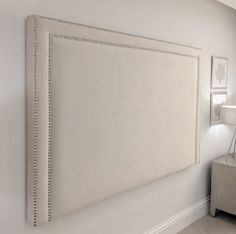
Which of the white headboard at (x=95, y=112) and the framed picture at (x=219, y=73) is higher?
the framed picture at (x=219, y=73)

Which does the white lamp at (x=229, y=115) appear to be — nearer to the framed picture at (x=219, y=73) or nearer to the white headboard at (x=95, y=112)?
the framed picture at (x=219, y=73)

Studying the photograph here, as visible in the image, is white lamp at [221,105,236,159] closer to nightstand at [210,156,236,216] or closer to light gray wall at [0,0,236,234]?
light gray wall at [0,0,236,234]

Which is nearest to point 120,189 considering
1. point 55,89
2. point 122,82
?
point 122,82

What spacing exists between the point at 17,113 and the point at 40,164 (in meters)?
0.32

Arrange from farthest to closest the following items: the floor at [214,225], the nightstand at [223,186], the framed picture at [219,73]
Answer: the framed picture at [219,73], the nightstand at [223,186], the floor at [214,225]

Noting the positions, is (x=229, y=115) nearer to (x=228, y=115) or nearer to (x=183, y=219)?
(x=228, y=115)

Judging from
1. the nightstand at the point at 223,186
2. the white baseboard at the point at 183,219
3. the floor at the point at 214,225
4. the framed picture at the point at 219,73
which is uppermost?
the framed picture at the point at 219,73

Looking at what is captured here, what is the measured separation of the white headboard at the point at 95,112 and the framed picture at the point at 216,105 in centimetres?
71

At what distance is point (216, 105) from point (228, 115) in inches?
9.4

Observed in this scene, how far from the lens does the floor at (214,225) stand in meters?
3.01

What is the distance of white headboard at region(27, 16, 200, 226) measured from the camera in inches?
67.3

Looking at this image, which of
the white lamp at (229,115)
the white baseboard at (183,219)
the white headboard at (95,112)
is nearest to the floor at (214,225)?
the white baseboard at (183,219)

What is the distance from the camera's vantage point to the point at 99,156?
2.06 metres

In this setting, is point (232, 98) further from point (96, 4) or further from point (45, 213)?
point (45, 213)
